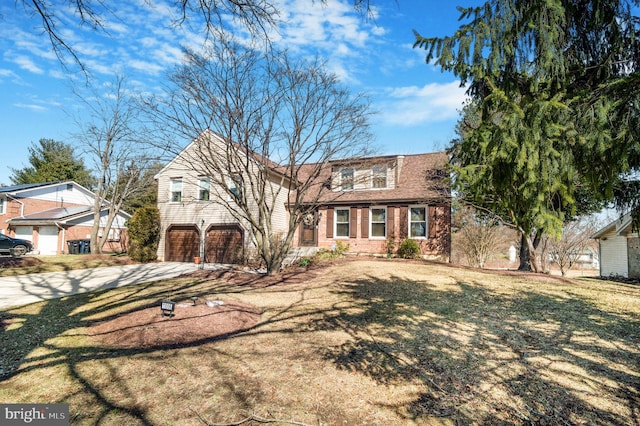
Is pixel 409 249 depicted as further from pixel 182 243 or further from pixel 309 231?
pixel 182 243

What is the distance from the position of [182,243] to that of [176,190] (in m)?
2.94

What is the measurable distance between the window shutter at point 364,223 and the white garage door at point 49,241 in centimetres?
2264

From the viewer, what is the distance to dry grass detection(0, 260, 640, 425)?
131 inches

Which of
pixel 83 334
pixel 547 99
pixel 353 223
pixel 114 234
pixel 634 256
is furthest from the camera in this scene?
pixel 114 234

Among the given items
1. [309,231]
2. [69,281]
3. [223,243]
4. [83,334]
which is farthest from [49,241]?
[83,334]

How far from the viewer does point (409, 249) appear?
15750 mm

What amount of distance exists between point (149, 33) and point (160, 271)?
463 inches

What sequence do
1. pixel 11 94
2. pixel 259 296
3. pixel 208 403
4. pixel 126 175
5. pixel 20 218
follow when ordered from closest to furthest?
1. pixel 208 403
2. pixel 11 94
3. pixel 259 296
4. pixel 126 175
5. pixel 20 218

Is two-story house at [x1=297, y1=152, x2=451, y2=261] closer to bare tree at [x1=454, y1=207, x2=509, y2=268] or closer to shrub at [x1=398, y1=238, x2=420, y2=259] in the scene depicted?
shrub at [x1=398, y1=238, x2=420, y2=259]

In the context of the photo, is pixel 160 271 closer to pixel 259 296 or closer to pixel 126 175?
pixel 259 296

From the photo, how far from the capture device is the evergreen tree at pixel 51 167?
3547 centimetres

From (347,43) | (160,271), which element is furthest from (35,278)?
(347,43)

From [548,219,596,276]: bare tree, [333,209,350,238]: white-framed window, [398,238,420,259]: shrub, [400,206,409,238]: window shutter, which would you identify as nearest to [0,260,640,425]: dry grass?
[398,238,420,259]: shrub

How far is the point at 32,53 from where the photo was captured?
14.2ft
